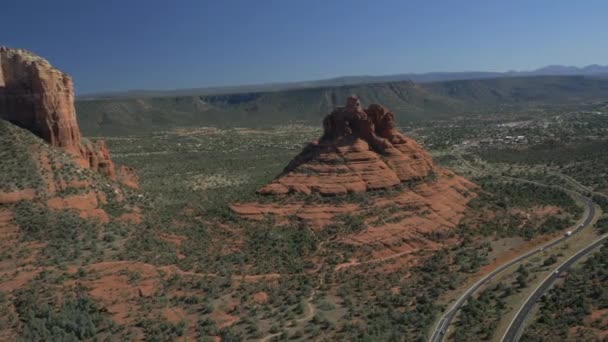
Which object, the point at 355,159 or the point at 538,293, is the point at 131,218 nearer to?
the point at 355,159

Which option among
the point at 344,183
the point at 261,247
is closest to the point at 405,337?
the point at 261,247

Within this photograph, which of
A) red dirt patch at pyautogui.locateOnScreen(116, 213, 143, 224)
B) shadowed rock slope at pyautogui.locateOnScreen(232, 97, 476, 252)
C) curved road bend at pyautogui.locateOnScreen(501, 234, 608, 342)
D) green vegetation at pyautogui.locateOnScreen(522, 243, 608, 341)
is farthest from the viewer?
shadowed rock slope at pyautogui.locateOnScreen(232, 97, 476, 252)

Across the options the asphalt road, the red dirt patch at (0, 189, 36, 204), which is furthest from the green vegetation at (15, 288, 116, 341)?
the asphalt road

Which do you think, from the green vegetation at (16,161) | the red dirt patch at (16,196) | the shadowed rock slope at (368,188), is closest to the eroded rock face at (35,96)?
the green vegetation at (16,161)

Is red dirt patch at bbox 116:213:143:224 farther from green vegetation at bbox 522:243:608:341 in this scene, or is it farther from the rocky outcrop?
green vegetation at bbox 522:243:608:341

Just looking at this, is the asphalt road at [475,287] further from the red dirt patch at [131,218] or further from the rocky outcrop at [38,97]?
the rocky outcrop at [38,97]

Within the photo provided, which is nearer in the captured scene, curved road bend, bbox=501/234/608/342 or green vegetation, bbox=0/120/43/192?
curved road bend, bbox=501/234/608/342
